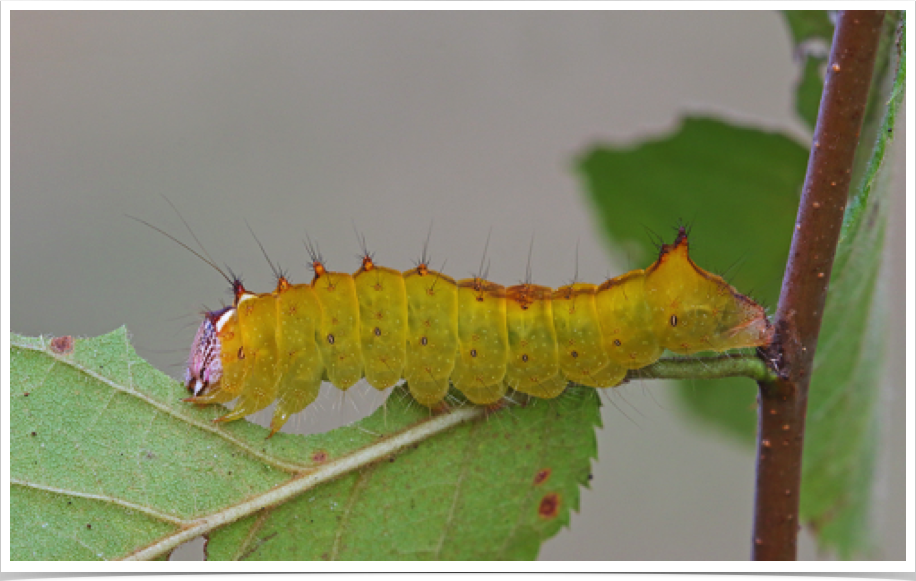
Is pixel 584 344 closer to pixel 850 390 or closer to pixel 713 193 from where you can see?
pixel 713 193

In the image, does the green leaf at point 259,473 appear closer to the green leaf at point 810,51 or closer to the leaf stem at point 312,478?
the leaf stem at point 312,478

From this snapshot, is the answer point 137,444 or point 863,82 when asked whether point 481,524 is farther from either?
point 863,82

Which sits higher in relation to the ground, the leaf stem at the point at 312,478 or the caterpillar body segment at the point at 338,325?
the caterpillar body segment at the point at 338,325

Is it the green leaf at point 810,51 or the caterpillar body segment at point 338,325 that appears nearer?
the caterpillar body segment at point 338,325

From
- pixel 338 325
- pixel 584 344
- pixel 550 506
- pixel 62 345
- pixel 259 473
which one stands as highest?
pixel 584 344

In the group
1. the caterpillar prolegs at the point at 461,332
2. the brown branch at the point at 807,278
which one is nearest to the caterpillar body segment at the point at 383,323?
the caterpillar prolegs at the point at 461,332

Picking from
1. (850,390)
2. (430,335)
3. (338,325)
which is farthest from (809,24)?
(338,325)
